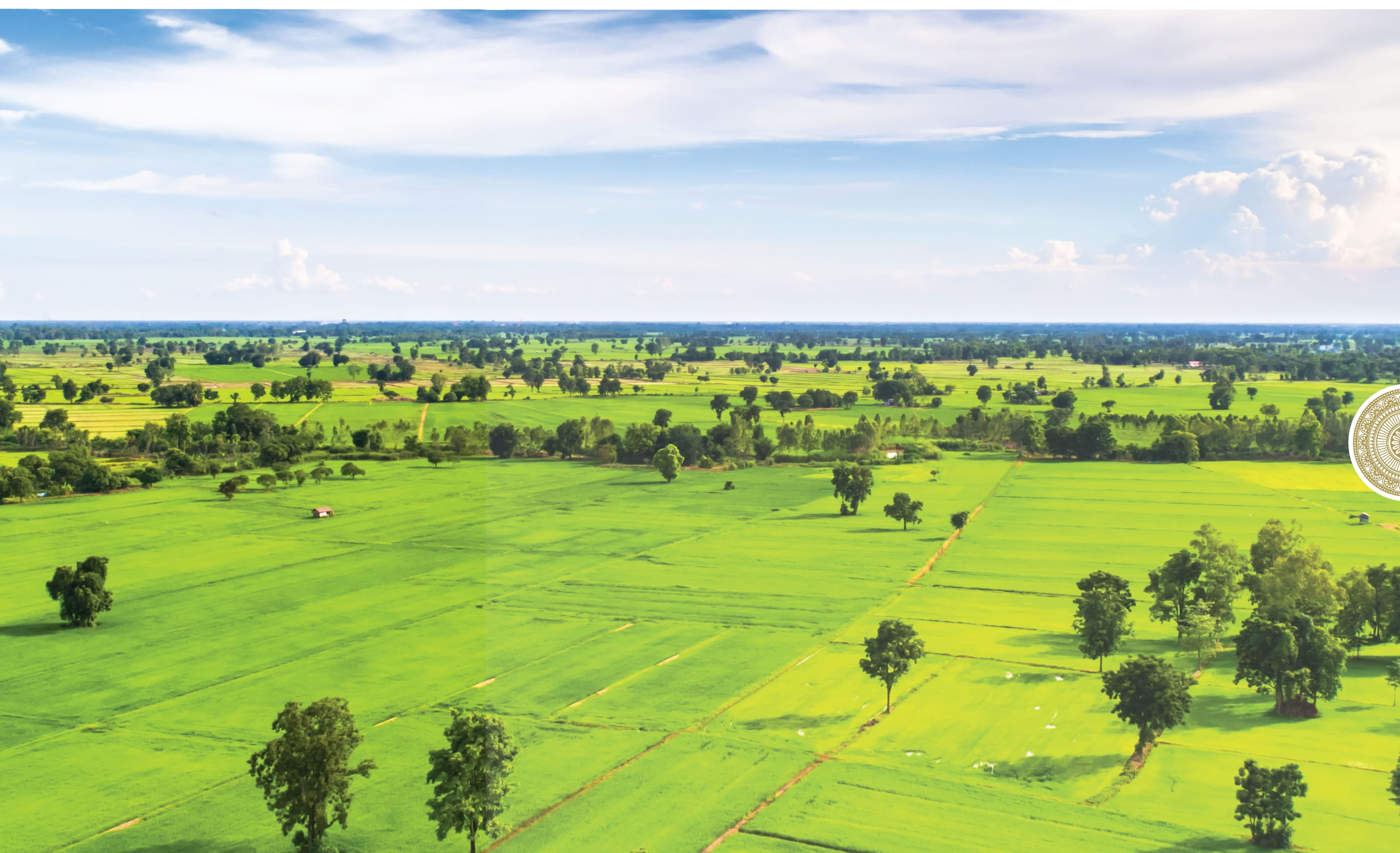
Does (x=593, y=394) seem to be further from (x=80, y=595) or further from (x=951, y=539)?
(x=80, y=595)

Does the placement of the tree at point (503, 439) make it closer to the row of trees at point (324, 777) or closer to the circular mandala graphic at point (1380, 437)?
the row of trees at point (324, 777)

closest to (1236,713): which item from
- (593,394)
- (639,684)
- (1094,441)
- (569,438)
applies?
(639,684)

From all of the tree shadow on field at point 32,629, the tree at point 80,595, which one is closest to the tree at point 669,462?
the tree at point 80,595

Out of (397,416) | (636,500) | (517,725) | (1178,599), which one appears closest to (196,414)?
(397,416)

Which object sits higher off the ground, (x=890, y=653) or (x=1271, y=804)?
(x=890, y=653)

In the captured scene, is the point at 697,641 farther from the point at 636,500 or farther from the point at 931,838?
the point at 636,500
